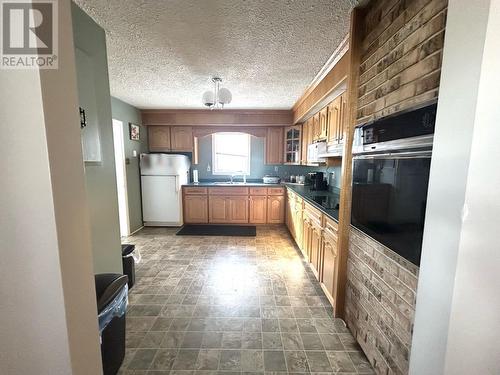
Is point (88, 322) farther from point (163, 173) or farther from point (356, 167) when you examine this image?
point (163, 173)

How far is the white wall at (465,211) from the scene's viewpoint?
0.58 m

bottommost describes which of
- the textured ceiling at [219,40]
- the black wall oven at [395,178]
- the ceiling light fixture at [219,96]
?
the black wall oven at [395,178]

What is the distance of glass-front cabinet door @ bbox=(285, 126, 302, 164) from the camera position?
4.44m

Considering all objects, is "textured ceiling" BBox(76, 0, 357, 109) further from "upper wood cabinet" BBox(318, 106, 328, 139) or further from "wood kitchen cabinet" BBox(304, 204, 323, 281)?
"wood kitchen cabinet" BBox(304, 204, 323, 281)

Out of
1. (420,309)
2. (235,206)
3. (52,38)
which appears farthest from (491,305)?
(235,206)

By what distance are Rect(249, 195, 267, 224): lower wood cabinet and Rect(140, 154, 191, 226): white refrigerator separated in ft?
5.00

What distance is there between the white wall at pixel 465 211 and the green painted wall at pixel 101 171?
6.45 ft

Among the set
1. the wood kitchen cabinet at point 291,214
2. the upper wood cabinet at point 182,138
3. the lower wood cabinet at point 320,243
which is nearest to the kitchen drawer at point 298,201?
the lower wood cabinet at point 320,243

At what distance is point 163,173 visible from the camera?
4.44m

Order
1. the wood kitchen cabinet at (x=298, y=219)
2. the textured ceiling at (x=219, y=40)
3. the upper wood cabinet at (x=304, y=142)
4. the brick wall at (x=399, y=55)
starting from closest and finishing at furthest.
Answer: the brick wall at (x=399, y=55) < the textured ceiling at (x=219, y=40) < the wood kitchen cabinet at (x=298, y=219) < the upper wood cabinet at (x=304, y=142)

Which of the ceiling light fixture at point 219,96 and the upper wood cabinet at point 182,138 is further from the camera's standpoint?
the upper wood cabinet at point 182,138

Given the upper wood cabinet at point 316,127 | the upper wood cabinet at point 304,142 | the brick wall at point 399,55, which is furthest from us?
the upper wood cabinet at point 304,142

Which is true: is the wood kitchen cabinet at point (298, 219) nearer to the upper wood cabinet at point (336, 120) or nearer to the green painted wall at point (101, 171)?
the upper wood cabinet at point (336, 120)

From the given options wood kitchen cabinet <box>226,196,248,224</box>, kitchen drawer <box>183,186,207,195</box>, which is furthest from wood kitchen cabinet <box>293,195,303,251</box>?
kitchen drawer <box>183,186,207,195</box>
